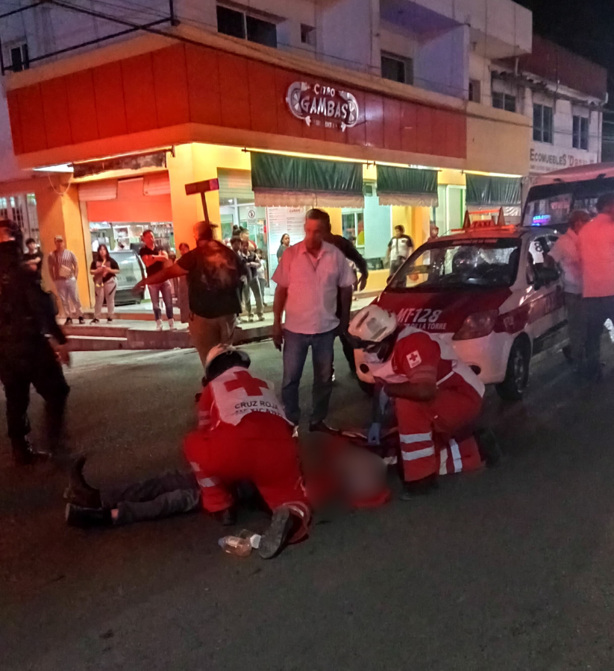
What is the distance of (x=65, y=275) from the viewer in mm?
12680

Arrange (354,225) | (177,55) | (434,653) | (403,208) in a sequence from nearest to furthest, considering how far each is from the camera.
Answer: (434,653)
(177,55)
(354,225)
(403,208)

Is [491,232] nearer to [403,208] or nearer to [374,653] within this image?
[374,653]

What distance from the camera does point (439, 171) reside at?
1800cm

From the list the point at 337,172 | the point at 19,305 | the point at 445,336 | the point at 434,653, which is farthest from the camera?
the point at 337,172

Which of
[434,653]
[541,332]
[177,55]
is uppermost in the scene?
[177,55]

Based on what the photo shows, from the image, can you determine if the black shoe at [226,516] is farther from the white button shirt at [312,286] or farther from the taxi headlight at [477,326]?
the taxi headlight at [477,326]

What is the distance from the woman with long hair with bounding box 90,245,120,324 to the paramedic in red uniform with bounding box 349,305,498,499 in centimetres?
969

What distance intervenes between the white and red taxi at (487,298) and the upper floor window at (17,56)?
36.2 ft

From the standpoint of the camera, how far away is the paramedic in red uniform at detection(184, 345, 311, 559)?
3520 mm

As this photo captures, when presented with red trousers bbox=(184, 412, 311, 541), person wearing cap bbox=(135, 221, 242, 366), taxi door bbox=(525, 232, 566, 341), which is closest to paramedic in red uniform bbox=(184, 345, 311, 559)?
red trousers bbox=(184, 412, 311, 541)

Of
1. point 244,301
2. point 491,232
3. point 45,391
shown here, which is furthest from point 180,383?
point 244,301

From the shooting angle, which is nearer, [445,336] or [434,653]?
[434,653]

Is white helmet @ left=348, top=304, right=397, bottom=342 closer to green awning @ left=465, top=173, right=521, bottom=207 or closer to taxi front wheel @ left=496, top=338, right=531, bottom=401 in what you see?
taxi front wheel @ left=496, top=338, right=531, bottom=401

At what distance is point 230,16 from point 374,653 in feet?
42.6
